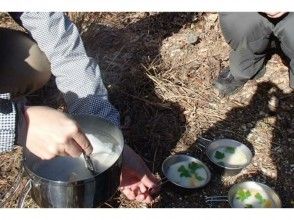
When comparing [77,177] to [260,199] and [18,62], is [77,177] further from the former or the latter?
[260,199]

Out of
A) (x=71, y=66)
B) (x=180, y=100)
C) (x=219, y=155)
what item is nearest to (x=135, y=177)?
(x=71, y=66)

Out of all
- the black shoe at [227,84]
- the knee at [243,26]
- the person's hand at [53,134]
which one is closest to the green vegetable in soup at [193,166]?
the black shoe at [227,84]

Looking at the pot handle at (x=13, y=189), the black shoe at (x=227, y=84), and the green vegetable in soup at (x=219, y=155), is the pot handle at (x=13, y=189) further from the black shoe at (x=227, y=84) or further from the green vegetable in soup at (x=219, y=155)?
the black shoe at (x=227, y=84)

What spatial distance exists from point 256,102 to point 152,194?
949 mm

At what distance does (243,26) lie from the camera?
255cm

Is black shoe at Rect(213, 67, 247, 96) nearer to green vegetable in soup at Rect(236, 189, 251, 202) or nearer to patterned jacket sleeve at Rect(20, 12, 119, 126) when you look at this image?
green vegetable in soup at Rect(236, 189, 251, 202)

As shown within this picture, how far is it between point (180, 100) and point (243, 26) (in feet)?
1.79

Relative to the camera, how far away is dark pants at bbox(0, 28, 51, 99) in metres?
2.16

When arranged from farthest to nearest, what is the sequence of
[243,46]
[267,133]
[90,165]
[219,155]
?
[243,46] → [267,133] → [219,155] → [90,165]

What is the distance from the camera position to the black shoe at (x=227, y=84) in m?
2.73

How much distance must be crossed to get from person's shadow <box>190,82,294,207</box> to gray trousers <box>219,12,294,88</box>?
0.14 meters

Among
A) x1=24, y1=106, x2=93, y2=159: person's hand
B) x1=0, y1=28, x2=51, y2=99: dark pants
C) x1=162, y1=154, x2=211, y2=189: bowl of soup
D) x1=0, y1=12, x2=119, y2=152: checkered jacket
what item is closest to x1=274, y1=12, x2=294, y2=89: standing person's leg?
x1=162, y1=154, x2=211, y2=189: bowl of soup

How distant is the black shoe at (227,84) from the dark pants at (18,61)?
1039 mm
